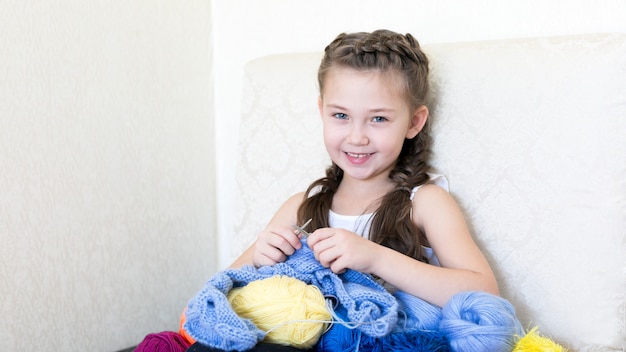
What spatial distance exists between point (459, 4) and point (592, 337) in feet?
2.45

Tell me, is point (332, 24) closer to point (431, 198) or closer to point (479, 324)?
point (431, 198)

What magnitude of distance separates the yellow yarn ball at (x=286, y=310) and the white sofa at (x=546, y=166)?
16.7 inches

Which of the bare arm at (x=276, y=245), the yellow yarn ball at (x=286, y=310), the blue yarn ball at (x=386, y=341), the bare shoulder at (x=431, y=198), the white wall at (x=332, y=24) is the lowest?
the blue yarn ball at (x=386, y=341)

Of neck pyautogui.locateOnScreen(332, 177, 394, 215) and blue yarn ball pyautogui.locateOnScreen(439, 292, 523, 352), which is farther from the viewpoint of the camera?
neck pyautogui.locateOnScreen(332, 177, 394, 215)

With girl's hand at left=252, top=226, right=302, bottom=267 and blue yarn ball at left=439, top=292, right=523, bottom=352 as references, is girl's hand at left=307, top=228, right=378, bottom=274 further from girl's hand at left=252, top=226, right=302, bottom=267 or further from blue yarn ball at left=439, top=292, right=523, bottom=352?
blue yarn ball at left=439, top=292, right=523, bottom=352

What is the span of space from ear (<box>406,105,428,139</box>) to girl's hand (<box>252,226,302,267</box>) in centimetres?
33

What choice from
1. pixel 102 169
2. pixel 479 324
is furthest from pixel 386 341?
pixel 102 169

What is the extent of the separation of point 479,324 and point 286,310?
28cm

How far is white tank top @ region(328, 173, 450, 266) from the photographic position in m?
1.29

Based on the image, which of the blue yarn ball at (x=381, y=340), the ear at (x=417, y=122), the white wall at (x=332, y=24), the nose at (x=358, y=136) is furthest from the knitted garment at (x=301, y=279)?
the white wall at (x=332, y=24)

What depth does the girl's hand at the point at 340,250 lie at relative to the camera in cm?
109

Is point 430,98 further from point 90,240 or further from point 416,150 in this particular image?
point 90,240

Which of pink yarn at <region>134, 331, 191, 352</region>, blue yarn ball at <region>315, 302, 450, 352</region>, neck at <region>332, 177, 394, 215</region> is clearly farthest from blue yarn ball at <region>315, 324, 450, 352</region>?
neck at <region>332, 177, 394, 215</region>

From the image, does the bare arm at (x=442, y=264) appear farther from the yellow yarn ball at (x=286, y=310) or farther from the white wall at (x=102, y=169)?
the white wall at (x=102, y=169)
